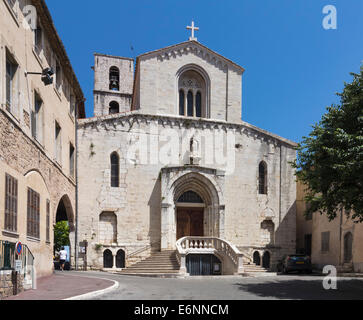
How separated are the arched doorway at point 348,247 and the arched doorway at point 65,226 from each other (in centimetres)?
1638

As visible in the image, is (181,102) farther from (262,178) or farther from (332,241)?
(332,241)

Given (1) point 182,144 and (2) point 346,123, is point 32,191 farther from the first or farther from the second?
(1) point 182,144

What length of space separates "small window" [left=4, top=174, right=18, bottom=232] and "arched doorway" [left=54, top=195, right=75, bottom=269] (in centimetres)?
886

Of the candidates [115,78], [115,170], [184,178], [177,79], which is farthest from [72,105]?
[115,78]

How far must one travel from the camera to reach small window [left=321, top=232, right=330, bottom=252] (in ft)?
87.9

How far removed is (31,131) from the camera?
14.8m

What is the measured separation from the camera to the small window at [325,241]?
26.8 metres

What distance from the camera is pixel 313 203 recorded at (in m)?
15.6

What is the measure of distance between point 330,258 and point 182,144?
12.2 meters

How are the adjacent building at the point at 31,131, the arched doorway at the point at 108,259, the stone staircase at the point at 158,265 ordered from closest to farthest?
the adjacent building at the point at 31,131 → the stone staircase at the point at 158,265 → the arched doorway at the point at 108,259

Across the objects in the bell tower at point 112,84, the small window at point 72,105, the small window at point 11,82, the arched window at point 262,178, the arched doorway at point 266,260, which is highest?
the bell tower at point 112,84

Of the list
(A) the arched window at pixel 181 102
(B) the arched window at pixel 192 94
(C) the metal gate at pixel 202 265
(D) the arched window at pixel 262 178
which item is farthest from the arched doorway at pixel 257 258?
(A) the arched window at pixel 181 102

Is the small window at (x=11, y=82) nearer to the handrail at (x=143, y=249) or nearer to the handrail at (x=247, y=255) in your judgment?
the handrail at (x=143, y=249)
